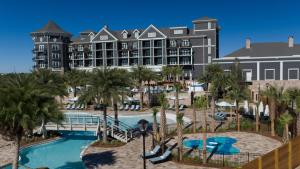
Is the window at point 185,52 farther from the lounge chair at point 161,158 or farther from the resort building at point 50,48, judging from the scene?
the lounge chair at point 161,158

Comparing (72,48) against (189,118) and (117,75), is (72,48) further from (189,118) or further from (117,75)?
(117,75)

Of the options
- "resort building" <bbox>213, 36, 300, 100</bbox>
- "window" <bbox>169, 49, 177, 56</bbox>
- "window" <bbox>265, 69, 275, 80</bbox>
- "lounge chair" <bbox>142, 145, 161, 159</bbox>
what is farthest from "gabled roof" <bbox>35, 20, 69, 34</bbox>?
"lounge chair" <bbox>142, 145, 161, 159</bbox>

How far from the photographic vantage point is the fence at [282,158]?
13.3 meters

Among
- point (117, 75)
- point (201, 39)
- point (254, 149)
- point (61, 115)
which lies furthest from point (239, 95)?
point (201, 39)

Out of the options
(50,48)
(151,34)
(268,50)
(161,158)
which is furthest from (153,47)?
(161,158)

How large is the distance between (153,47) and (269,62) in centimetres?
3413

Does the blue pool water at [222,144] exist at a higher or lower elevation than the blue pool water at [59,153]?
higher

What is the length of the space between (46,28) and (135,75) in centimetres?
6195

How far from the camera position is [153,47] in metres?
84.9

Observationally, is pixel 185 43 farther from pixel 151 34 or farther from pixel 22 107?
pixel 22 107

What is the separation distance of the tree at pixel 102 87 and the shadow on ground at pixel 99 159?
14.3ft

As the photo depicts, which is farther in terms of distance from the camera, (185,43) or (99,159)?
(185,43)

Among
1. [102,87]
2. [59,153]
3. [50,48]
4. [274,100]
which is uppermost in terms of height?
[50,48]

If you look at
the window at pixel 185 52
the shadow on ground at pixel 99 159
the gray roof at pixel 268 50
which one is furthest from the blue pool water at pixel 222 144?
the window at pixel 185 52
